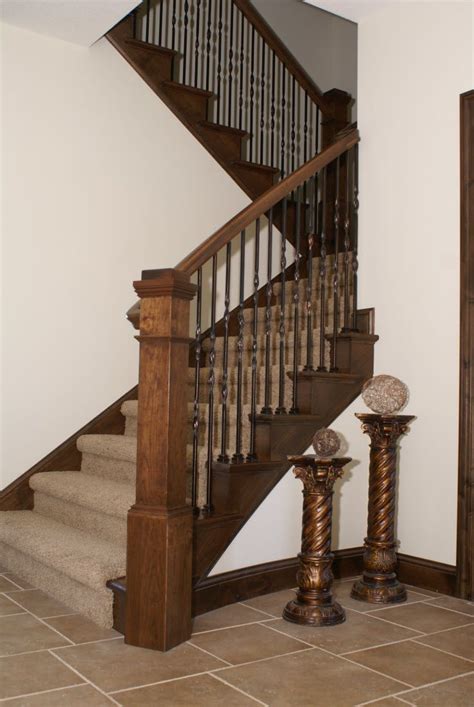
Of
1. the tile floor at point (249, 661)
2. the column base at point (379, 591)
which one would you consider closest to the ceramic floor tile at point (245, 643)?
the tile floor at point (249, 661)

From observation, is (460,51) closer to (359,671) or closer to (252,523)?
(252,523)

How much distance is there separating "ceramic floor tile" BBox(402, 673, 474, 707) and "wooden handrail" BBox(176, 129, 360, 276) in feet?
4.91

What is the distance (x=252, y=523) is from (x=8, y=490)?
139 centimetres

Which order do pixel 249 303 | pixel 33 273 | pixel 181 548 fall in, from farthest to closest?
pixel 249 303
pixel 33 273
pixel 181 548

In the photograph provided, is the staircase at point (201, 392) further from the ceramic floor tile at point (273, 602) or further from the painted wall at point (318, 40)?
the painted wall at point (318, 40)

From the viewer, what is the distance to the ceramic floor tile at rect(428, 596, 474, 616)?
2.93 meters

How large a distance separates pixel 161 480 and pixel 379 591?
1117mm

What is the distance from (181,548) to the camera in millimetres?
2520

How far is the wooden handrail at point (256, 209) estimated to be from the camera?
8.84 ft

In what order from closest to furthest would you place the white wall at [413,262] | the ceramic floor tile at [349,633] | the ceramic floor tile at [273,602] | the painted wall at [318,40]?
1. the ceramic floor tile at [349,633]
2. the ceramic floor tile at [273,602]
3. the white wall at [413,262]
4. the painted wall at [318,40]

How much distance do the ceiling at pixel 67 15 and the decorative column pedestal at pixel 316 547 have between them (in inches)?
94.1

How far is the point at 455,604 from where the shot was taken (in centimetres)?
301

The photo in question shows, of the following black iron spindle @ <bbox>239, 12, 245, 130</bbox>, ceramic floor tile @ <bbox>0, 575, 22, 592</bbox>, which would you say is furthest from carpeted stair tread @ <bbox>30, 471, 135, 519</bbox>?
black iron spindle @ <bbox>239, 12, 245, 130</bbox>

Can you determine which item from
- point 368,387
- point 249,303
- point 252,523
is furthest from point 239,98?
point 252,523
